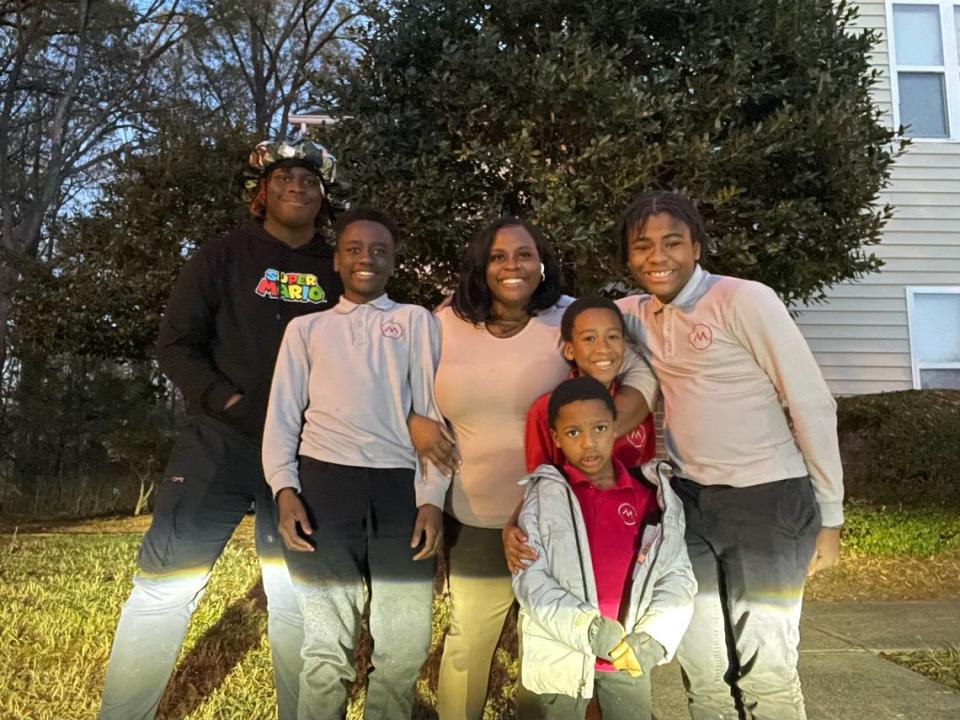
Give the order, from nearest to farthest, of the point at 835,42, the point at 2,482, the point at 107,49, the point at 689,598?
1. the point at 689,598
2. the point at 835,42
3. the point at 2,482
4. the point at 107,49

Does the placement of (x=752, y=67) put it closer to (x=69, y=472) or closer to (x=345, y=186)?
(x=345, y=186)

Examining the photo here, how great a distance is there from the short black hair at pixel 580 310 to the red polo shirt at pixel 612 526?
1.44 feet

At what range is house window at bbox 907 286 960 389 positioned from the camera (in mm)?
9852

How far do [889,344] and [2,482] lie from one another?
1089cm

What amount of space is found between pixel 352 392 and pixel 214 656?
2.21 metres

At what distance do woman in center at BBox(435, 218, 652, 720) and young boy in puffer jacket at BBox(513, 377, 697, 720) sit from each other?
0.18m

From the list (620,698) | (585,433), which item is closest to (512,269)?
(585,433)

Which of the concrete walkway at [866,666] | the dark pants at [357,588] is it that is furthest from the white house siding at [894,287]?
the dark pants at [357,588]

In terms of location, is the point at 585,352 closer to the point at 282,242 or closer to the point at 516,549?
the point at 516,549

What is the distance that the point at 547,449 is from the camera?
8.76 ft

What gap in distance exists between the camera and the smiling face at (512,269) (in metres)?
2.81

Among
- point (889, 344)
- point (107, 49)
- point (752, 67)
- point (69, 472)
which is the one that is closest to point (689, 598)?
point (752, 67)

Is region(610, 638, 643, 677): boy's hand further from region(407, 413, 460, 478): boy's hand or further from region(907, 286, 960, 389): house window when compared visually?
region(907, 286, 960, 389): house window

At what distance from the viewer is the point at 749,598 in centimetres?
258
